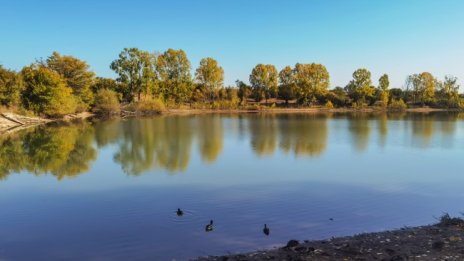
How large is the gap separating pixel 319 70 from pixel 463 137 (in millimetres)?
57720

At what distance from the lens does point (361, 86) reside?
82500 mm

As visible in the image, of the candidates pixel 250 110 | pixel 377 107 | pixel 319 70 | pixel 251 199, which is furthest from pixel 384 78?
pixel 251 199

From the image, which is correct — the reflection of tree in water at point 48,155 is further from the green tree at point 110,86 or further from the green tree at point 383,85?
the green tree at point 383,85

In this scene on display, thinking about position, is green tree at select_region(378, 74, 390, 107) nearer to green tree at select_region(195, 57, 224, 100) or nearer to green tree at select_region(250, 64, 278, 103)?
green tree at select_region(250, 64, 278, 103)

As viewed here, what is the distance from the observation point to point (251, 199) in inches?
430

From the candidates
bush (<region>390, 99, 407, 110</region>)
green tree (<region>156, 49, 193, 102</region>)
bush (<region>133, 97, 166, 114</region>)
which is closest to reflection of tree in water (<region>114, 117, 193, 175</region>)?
bush (<region>133, 97, 166, 114</region>)

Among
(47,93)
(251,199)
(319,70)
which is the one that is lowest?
(251,199)

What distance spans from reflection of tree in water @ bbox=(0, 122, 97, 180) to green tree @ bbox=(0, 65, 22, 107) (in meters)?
16.4

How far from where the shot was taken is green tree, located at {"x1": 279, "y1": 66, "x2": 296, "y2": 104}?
8251 cm

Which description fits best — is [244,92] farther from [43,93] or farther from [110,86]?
[43,93]

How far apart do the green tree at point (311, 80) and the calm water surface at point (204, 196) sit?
2319 inches

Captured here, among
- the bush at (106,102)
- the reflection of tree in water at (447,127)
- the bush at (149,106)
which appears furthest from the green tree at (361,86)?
the bush at (106,102)

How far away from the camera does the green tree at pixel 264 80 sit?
8381cm

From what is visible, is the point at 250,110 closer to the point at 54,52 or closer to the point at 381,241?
the point at 54,52
